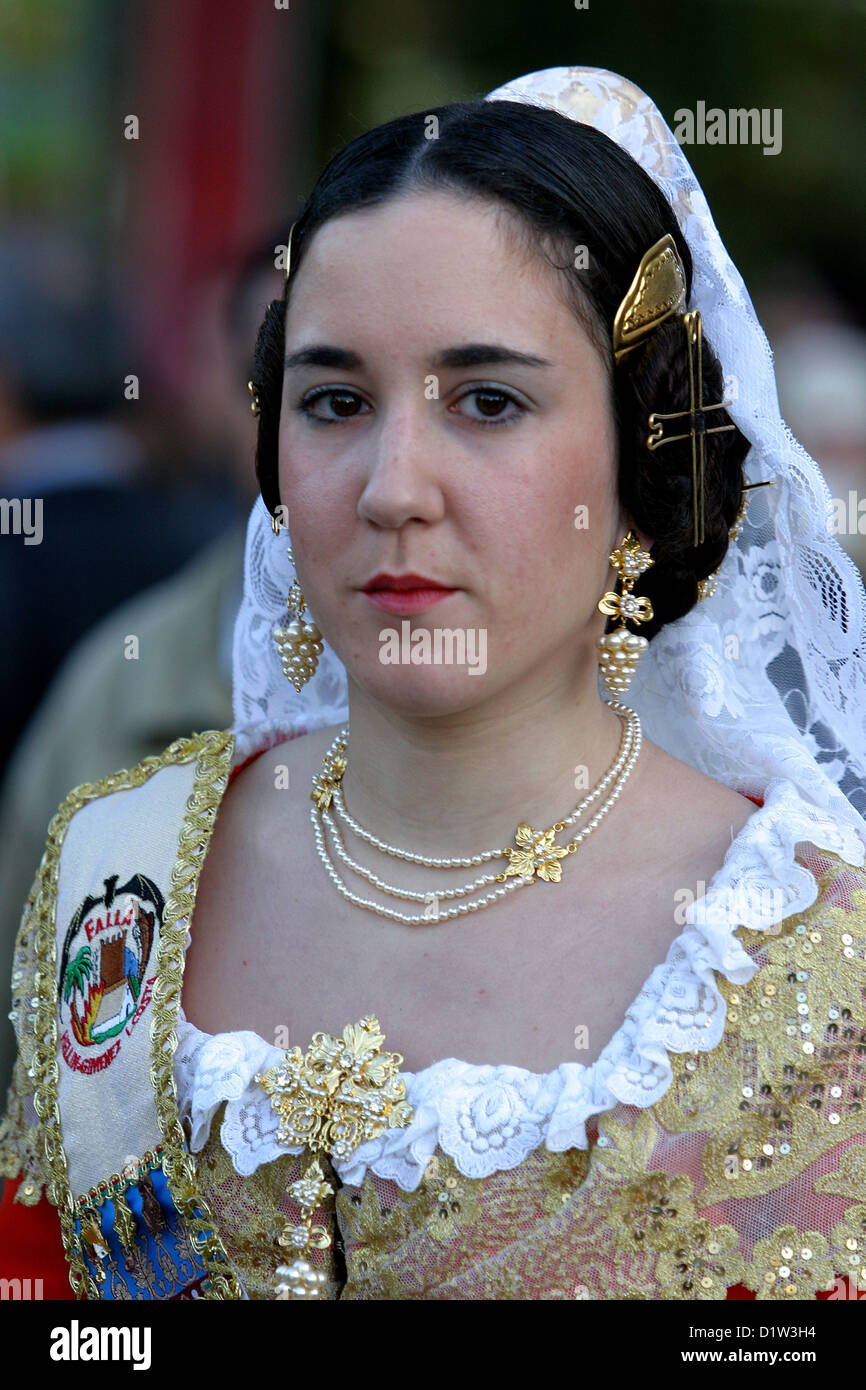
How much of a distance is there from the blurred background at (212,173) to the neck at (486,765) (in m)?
2.47

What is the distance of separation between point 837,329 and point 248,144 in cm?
263

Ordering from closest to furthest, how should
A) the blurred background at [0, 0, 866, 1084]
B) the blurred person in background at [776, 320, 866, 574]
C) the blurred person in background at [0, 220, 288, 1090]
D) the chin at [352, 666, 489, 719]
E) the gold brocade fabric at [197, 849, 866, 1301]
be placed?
1. the gold brocade fabric at [197, 849, 866, 1301]
2. the chin at [352, 666, 489, 719]
3. the blurred person in background at [0, 220, 288, 1090]
4. the blurred person in background at [776, 320, 866, 574]
5. the blurred background at [0, 0, 866, 1084]

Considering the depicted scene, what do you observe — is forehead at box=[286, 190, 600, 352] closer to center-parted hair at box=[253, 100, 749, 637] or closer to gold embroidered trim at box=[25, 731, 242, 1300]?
center-parted hair at box=[253, 100, 749, 637]

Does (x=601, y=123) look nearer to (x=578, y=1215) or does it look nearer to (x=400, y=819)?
(x=400, y=819)

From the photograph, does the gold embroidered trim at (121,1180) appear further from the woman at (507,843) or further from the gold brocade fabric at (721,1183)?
the gold brocade fabric at (721,1183)

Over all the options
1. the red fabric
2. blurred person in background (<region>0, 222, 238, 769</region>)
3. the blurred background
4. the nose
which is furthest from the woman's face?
the blurred background

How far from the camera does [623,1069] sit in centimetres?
169

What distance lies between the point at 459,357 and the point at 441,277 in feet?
0.32

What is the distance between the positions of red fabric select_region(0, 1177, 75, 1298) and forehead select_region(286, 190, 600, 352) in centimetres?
129

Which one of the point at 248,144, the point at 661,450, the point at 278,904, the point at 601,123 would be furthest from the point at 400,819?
the point at 248,144

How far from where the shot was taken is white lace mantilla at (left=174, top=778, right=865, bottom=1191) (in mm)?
1693

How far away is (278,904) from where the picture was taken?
206cm

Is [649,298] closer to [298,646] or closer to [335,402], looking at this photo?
[335,402]

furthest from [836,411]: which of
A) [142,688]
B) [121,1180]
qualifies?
[121,1180]
